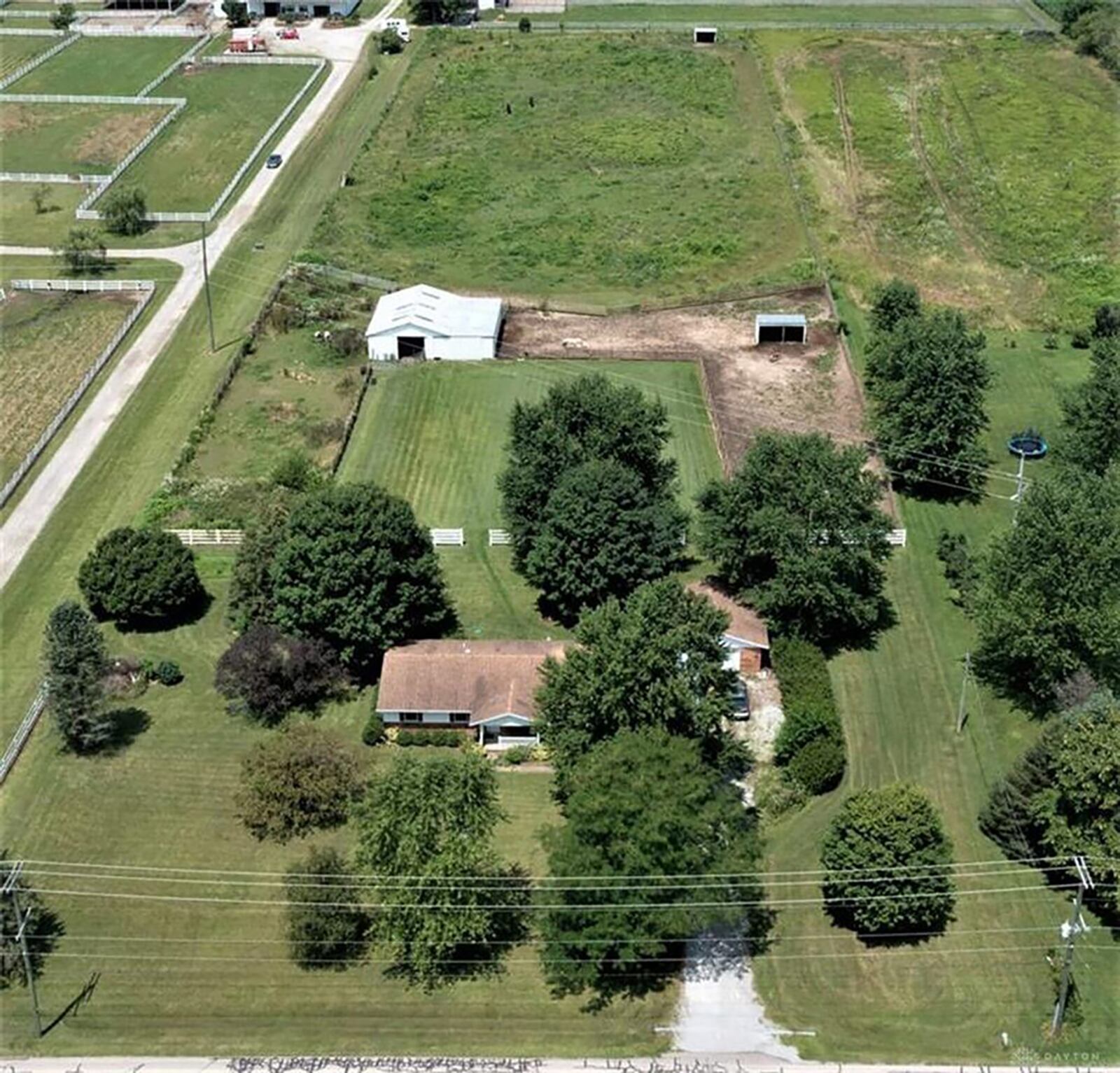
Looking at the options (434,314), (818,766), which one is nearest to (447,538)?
(434,314)

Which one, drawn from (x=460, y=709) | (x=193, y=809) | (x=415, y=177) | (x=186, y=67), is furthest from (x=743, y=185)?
(x=193, y=809)

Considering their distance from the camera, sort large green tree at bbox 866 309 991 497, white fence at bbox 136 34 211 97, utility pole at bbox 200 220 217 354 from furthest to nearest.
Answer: white fence at bbox 136 34 211 97 → utility pole at bbox 200 220 217 354 → large green tree at bbox 866 309 991 497

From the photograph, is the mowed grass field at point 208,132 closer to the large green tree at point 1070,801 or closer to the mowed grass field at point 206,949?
the mowed grass field at point 206,949

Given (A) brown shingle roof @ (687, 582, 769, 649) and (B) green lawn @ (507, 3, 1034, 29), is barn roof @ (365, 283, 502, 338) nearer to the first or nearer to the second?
(A) brown shingle roof @ (687, 582, 769, 649)

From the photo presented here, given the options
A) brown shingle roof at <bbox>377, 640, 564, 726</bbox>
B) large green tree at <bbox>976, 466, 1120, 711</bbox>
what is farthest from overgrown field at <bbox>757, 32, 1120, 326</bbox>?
brown shingle roof at <bbox>377, 640, 564, 726</bbox>

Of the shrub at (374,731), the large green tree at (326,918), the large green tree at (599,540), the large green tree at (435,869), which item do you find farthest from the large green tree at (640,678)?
the large green tree at (326,918)

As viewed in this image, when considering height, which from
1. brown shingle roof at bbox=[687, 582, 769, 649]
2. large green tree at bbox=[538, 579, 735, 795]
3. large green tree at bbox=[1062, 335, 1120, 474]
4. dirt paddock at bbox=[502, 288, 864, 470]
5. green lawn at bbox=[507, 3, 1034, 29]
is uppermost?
large green tree at bbox=[538, 579, 735, 795]

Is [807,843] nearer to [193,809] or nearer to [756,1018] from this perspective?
[756,1018]

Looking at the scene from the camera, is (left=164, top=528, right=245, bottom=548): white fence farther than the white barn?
No

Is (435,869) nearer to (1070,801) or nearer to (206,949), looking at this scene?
(206,949)
